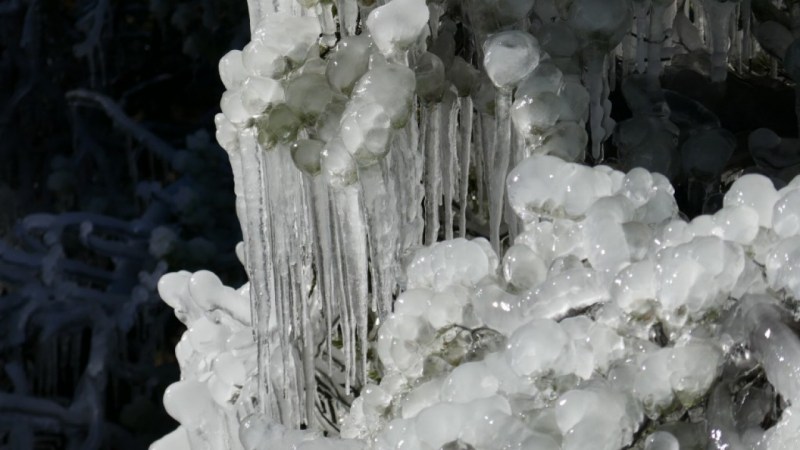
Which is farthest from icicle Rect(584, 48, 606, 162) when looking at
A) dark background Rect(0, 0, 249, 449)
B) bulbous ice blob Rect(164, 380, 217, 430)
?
dark background Rect(0, 0, 249, 449)

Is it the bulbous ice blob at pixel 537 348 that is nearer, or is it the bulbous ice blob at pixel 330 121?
the bulbous ice blob at pixel 537 348

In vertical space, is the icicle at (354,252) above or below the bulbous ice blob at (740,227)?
below

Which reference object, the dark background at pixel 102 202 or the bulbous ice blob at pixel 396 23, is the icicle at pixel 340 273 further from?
the dark background at pixel 102 202

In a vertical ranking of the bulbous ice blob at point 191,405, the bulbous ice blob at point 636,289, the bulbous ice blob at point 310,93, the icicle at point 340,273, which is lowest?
the bulbous ice blob at point 191,405

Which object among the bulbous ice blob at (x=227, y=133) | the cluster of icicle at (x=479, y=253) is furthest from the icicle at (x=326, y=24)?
the bulbous ice blob at (x=227, y=133)

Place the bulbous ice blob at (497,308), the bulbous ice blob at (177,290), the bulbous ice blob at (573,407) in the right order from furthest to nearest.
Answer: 1. the bulbous ice blob at (177,290)
2. the bulbous ice blob at (497,308)
3. the bulbous ice blob at (573,407)

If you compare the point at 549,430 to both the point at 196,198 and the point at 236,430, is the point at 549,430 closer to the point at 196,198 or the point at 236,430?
the point at 236,430

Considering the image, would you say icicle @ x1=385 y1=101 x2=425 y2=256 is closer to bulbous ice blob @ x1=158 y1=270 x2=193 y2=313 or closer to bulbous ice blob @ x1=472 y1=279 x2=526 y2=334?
bulbous ice blob @ x1=472 y1=279 x2=526 y2=334

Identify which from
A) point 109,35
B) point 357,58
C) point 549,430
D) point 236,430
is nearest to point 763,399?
point 549,430
